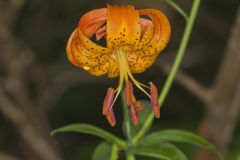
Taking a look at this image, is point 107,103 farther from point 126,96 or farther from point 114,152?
point 114,152

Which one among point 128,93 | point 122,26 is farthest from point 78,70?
point 122,26

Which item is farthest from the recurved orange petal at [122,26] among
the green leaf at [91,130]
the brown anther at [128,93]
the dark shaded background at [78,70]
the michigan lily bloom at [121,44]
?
the dark shaded background at [78,70]

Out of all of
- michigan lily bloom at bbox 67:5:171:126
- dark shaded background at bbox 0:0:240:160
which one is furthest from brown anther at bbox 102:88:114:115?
dark shaded background at bbox 0:0:240:160

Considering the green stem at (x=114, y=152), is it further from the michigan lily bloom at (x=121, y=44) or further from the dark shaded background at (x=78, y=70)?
the dark shaded background at (x=78, y=70)

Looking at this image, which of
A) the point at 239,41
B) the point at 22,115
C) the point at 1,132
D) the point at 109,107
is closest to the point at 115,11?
the point at 109,107

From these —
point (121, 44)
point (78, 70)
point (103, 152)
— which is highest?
point (121, 44)
